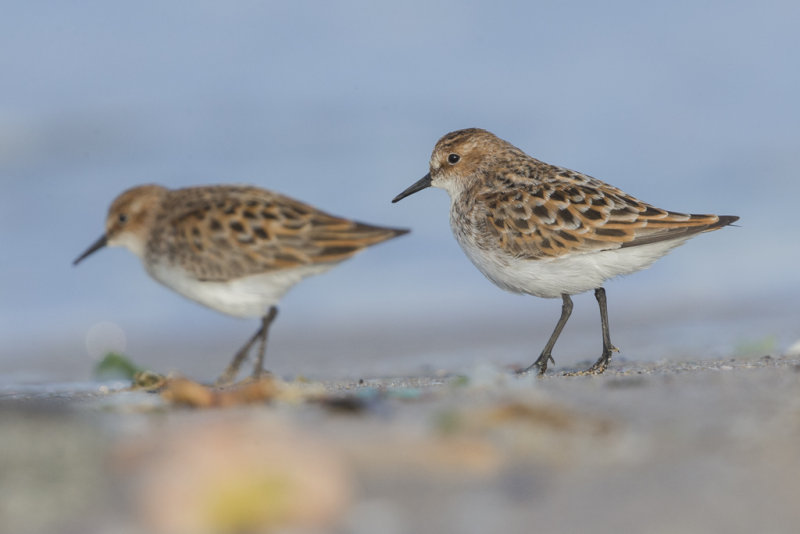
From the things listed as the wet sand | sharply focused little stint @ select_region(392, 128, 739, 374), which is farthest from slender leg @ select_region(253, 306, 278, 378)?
the wet sand

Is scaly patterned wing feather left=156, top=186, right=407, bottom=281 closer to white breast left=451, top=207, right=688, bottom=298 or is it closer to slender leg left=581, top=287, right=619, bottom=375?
white breast left=451, top=207, right=688, bottom=298

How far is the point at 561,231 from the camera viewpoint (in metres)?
6.72

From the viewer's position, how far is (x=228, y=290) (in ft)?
23.7

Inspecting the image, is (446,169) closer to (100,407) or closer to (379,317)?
(100,407)

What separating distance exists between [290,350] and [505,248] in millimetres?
5337

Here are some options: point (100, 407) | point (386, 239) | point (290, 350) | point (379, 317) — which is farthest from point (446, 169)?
point (379, 317)

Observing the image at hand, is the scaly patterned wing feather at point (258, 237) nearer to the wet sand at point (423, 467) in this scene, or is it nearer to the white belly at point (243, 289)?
the white belly at point (243, 289)

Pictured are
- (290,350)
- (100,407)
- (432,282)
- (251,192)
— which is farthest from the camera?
(432,282)

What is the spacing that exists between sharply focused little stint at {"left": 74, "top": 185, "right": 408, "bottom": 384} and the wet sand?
2.37 metres

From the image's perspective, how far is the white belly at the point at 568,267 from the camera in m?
6.72

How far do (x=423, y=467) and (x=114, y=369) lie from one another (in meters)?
4.98

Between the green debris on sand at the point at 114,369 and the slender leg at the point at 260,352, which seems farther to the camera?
the green debris on sand at the point at 114,369

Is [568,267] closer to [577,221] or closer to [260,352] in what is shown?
[577,221]

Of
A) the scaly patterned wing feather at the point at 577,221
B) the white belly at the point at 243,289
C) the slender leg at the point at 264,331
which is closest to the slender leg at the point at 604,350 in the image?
the scaly patterned wing feather at the point at 577,221
